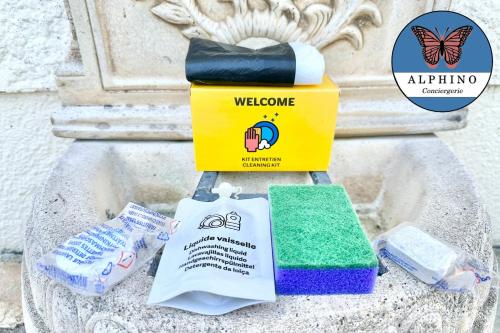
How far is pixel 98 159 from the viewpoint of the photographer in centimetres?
84

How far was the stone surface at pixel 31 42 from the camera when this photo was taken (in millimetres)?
878

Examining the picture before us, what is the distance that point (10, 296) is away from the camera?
118 cm

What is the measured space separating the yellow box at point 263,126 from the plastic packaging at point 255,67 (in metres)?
0.02

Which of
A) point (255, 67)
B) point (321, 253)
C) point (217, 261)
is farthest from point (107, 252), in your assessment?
point (255, 67)

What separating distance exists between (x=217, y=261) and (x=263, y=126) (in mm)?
328

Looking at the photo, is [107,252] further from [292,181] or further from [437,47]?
[437,47]

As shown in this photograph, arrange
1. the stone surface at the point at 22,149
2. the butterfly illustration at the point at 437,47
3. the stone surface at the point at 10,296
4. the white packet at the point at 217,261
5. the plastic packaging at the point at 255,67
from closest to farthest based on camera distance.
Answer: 1. the white packet at the point at 217,261
2. the plastic packaging at the point at 255,67
3. the butterfly illustration at the point at 437,47
4. the stone surface at the point at 22,149
5. the stone surface at the point at 10,296

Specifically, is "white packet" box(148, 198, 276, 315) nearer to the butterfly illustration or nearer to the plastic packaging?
the plastic packaging

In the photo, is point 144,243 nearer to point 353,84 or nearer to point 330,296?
point 330,296

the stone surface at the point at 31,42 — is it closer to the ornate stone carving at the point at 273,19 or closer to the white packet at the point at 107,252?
the ornate stone carving at the point at 273,19

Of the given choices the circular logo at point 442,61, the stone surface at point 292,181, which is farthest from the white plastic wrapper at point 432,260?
the circular logo at point 442,61

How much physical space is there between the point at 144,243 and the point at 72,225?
5.9 inches

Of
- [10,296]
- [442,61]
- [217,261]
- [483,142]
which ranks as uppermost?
[442,61]

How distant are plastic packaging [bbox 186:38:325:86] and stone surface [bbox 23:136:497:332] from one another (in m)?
0.23
